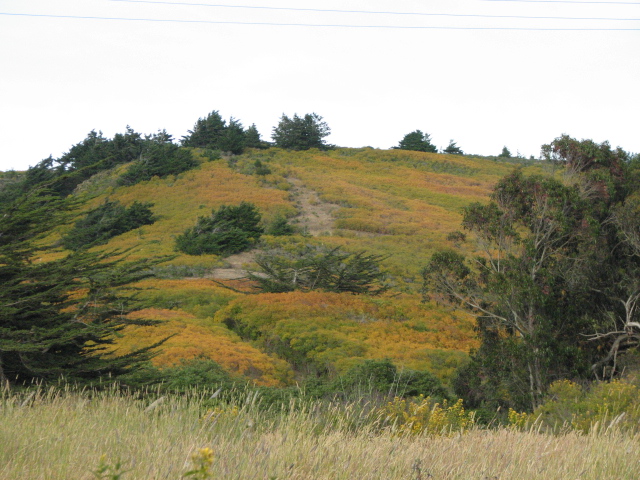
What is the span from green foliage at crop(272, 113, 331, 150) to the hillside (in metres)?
3.01

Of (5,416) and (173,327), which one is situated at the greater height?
(5,416)

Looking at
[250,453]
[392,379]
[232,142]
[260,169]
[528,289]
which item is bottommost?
[392,379]

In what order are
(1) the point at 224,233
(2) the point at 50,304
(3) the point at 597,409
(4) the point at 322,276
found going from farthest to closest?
(1) the point at 224,233
(4) the point at 322,276
(2) the point at 50,304
(3) the point at 597,409

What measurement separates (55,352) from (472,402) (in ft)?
38.5

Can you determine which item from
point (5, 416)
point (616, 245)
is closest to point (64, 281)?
point (5, 416)

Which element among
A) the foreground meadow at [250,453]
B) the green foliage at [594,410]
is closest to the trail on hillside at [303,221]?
the green foliage at [594,410]

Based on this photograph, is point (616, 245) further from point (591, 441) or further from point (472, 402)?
point (591, 441)

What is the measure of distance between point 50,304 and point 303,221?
38151 mm

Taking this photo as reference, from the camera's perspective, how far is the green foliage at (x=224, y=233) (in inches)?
1607

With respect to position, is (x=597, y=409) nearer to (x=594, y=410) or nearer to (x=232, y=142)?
(x=594, y=410)

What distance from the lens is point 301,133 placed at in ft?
263

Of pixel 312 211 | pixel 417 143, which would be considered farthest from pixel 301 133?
pixel 312 211

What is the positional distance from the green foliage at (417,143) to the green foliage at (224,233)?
49132 millimetres

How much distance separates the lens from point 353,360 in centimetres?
1966
